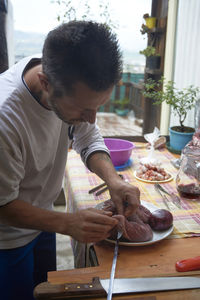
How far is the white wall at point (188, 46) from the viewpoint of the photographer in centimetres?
245

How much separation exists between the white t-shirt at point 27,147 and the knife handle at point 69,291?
1.02 ft

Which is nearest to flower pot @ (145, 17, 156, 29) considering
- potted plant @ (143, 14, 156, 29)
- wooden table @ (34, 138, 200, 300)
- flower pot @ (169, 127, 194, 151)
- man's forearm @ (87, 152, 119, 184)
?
potted plant @ (143, 14, 156, 29)

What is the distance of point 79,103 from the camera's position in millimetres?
907

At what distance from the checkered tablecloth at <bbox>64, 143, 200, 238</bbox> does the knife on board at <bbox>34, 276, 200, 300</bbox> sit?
0.93 feet

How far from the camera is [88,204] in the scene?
1.39 meters

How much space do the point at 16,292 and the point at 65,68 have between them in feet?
3.37

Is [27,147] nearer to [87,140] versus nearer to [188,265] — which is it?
[87,140]

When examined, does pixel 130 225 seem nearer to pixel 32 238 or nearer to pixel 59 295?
pixel 59 295

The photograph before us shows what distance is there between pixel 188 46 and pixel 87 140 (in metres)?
1.70

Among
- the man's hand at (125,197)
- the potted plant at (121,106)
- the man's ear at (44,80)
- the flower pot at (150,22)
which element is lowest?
the potted plant at (121,106)

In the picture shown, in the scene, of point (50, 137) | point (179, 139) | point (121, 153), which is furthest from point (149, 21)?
point (50, 137)

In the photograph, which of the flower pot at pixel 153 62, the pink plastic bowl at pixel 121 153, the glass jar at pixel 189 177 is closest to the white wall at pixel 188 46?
the flower pot at pixel 153 62

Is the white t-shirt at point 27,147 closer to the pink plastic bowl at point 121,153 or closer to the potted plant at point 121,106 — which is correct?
the pink plastic bowl at point 121,153

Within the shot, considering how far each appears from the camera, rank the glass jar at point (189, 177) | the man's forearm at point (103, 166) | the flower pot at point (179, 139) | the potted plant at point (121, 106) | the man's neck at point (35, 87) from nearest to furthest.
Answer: the man's neck at point (35, 87) < the man's forearm at point (103, 166) < the glass jar at point (189, 177) < the flower pot at point (179, 139) < the potted plant at point (121, 106)
